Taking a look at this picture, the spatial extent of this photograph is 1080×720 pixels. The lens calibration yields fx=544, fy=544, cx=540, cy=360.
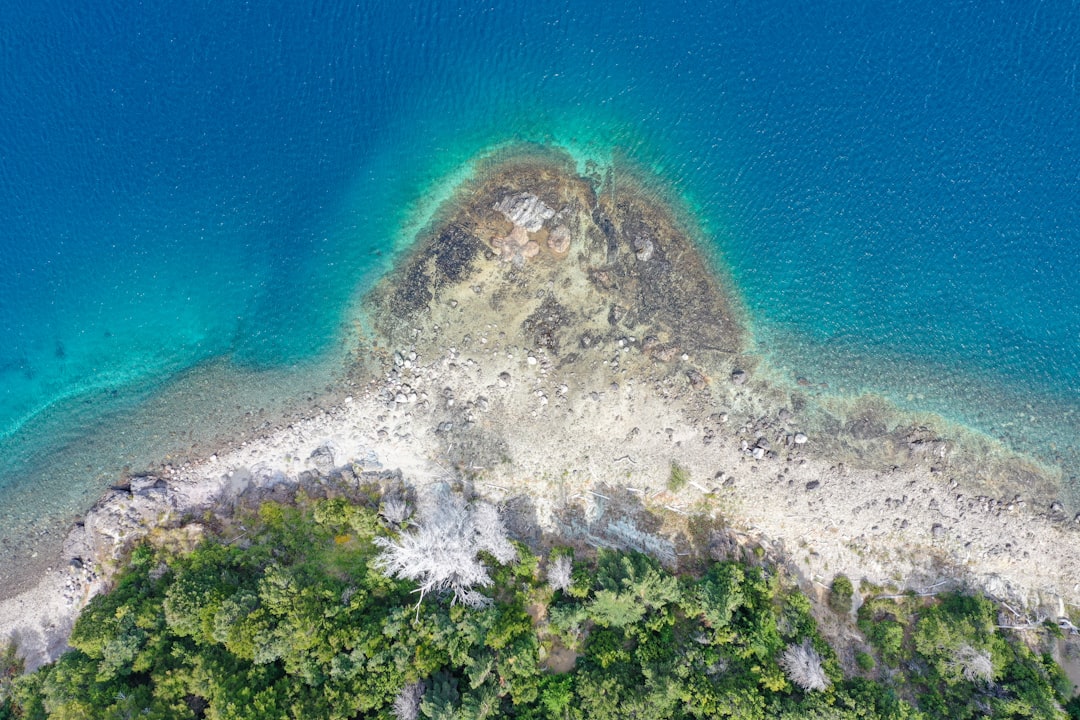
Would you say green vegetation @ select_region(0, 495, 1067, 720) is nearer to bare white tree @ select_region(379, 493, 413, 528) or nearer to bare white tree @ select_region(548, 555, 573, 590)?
bare white tree @ select_region(548, 555, 573, 590)

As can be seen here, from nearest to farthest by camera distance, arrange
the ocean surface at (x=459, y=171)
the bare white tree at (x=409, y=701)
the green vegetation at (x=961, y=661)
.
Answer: the bare white tree at (x=409, y=701), the green vegetation at (x=961, y=661), the ocean surface at (x=459, y=171)

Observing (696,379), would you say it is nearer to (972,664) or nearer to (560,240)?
(560,240)

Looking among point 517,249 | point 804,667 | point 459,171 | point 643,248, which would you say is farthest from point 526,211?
point 804,667

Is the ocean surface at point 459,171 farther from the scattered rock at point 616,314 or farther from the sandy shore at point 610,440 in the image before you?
the scattered rock at point 616,314

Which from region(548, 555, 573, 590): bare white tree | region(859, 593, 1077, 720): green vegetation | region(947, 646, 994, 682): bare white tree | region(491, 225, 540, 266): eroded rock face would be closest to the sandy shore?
region(491, 225, 540, 266): eroded rock face

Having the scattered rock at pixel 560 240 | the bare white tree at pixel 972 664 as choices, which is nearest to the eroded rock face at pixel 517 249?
the scattered rock at pixel 560 240

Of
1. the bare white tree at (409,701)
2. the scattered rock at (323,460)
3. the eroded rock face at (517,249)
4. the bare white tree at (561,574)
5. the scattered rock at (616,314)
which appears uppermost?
the eroded rock face at (517,249)

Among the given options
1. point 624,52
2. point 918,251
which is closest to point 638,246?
point 624,52
